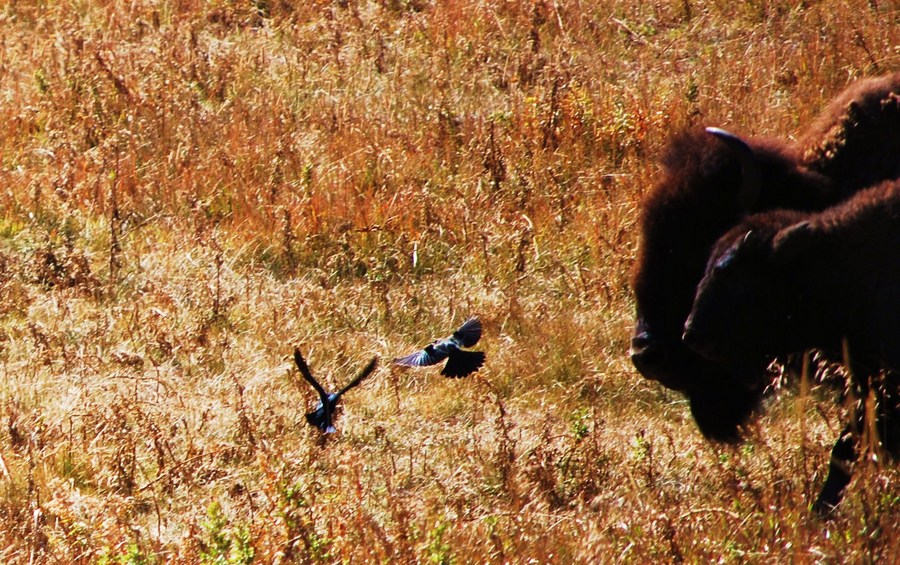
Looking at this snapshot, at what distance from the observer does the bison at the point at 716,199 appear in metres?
5.50

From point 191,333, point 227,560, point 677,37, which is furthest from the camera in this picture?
point 677,37

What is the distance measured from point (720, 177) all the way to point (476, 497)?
168 cm

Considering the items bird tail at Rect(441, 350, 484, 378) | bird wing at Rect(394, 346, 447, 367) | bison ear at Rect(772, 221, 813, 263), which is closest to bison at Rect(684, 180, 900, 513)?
bison ear at Rect(772, 221, 813, 263)

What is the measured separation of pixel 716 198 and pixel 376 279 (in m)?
2.71

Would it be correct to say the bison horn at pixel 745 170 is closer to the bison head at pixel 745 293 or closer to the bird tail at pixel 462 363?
the bison head at pixel 745 293

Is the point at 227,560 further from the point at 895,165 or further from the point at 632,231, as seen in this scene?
the point at 632,231

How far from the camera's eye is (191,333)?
23.3 ft

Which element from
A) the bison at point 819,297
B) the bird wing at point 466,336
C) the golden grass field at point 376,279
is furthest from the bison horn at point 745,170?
the bird wing at point 466,336

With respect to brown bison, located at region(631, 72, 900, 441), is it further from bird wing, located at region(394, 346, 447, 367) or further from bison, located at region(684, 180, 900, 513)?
bird wing, located at region(394, 346, 447, 367)

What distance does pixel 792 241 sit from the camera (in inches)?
191

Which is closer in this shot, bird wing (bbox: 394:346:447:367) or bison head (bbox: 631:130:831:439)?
bison head (bbox: 631:130:831:439)

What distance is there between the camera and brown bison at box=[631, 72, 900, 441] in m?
5.50

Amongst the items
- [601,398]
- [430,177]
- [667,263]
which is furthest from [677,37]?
[667,263]

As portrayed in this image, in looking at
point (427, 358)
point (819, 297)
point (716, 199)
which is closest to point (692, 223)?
point (716, 199)
